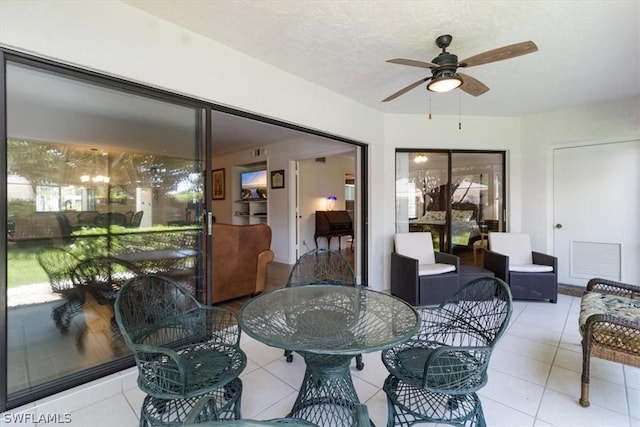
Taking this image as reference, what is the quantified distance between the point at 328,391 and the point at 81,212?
6.14 ft

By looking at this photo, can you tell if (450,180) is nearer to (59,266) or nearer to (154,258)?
(154,258)

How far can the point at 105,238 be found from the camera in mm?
1963

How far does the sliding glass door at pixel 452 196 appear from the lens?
4.47 metres

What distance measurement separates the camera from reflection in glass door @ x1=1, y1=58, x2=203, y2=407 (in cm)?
165

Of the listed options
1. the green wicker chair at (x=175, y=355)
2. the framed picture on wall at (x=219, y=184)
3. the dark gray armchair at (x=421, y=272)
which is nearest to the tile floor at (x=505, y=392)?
the green wicker chair at (x=175, y=355)

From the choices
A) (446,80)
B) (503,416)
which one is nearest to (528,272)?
(503,416)

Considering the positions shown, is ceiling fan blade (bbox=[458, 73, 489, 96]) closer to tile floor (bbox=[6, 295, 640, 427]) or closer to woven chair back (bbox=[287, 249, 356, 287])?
woven chair back (bbox=[287, 249, 356, 287])

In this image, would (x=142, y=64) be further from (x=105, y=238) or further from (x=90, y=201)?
(x=105, y=238)

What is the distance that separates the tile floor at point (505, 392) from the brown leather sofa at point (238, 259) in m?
0.99

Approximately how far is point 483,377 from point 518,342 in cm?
160

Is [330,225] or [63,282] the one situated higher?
[330,225]

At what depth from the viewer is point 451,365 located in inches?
57.6

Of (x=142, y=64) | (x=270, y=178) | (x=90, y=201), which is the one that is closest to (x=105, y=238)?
(x=90, y=201)

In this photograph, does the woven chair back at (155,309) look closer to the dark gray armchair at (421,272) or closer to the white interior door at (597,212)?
the dark gray armchair at (421,272)
